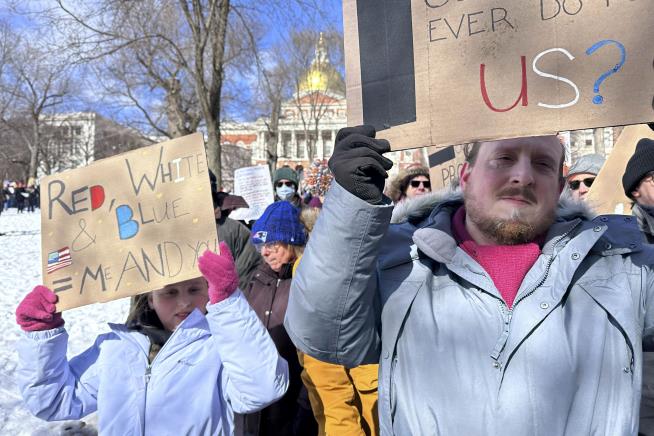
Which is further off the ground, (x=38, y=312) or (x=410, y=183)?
(x=410, y=183)

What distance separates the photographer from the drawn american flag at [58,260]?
239cm

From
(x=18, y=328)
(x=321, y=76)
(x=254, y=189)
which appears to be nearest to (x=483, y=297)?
(x=18, y=328)

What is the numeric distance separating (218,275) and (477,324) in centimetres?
96

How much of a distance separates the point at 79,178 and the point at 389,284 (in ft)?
4.86

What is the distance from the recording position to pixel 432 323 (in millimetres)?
1584

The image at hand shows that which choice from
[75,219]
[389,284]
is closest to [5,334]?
[75,219]

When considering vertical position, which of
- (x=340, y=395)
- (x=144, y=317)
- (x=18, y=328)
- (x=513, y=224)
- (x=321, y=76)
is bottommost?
(x=18, y=328)

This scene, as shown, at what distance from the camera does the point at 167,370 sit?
2.22 m

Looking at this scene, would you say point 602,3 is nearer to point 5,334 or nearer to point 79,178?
point 79,178

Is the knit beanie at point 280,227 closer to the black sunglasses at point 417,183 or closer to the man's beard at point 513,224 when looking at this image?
the black sunglasses at point 417,183

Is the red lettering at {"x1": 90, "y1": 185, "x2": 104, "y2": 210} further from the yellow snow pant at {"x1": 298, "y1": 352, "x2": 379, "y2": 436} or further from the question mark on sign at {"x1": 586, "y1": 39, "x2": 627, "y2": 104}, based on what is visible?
the question mark on sign at {"x1": 586, "y1": 39, "x2": 627, "y2": 104}


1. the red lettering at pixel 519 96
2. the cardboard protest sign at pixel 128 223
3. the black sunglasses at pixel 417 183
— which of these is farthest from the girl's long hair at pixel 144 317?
the black sunglasses at pixel 417 183

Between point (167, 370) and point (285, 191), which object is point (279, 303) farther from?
point (285, 191)

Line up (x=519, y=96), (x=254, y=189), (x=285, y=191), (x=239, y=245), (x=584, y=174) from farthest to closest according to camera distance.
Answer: (x=254, y=189) → (x=285, y=191) → (x=239, y=245) → (x=584, y=174) → (x=519, y=96)
